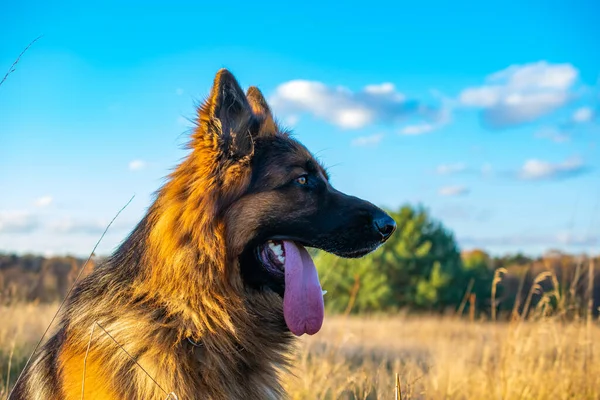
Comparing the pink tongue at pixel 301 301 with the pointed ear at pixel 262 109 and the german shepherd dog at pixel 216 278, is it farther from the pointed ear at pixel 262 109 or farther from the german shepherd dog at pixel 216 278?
the pointed ear at pixel 262 109

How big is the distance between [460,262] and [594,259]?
134 ft

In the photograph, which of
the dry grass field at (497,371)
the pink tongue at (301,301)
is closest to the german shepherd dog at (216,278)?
the pink tongue at (301,301)

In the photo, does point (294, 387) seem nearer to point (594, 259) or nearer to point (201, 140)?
point (201, 140)

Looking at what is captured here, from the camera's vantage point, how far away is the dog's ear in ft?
12.5

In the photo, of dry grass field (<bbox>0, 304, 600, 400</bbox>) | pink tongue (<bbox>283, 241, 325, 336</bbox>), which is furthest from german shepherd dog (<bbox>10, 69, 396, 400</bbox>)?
dry grass field (<bbox>0, 304, 600, 400</bbox>)

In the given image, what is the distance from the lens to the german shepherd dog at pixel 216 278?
3.51 metres

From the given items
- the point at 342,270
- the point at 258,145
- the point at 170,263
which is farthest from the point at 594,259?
the point at 342,270

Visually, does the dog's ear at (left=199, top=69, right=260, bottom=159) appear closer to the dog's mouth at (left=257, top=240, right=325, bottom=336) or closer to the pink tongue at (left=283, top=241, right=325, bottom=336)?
the dog's mouth at (left=257, top=240, right=325, bottom=336)

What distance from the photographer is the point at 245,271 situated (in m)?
3.87

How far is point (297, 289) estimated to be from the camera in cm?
380

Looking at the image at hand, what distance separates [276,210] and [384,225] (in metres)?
0.83

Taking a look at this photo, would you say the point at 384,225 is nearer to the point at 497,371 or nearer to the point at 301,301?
the point at 301,301

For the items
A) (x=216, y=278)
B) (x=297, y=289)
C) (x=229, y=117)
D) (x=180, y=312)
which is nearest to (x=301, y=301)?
(x=297, y=289)

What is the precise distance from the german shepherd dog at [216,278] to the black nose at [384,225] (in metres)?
0.01
